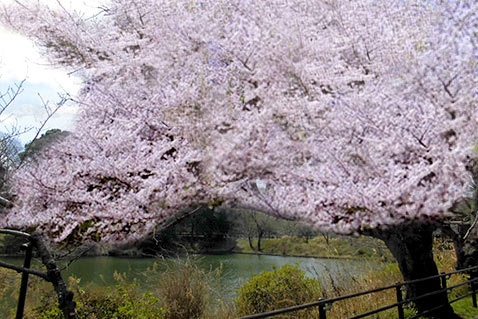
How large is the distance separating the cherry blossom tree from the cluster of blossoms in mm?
19

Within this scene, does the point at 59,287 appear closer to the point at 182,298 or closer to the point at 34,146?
the point at 182,298

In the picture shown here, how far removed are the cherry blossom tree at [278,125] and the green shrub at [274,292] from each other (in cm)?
244

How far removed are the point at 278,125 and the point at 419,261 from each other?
11.0 ft

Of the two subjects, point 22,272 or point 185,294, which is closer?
point 22,272

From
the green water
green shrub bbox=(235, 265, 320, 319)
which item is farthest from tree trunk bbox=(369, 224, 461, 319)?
the green water

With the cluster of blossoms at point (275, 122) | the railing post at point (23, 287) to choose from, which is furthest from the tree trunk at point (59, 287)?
the cluster of blossoms at point (275, 122)

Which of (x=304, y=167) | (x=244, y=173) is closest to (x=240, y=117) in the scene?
(x=244, y=173)

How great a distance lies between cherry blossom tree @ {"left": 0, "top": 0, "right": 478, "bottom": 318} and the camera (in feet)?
11.5

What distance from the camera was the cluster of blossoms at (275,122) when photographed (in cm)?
350

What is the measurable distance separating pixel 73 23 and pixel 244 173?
3.92 m

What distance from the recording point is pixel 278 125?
393 cm

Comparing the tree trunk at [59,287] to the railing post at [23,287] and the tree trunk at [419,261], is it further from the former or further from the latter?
the tree trunk at [419,261]

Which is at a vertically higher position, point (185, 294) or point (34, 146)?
point (34, 146)

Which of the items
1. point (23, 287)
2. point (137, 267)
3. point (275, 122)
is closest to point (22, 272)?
point (23, 287)
